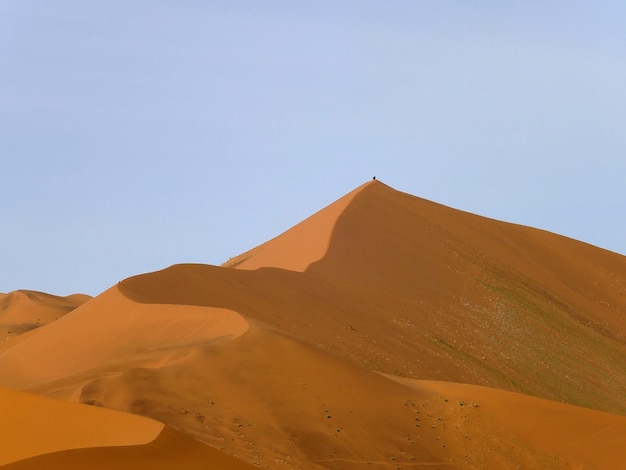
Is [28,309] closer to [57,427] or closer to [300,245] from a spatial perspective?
[300,245]

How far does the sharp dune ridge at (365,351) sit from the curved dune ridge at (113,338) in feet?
0.19

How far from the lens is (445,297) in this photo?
123ft

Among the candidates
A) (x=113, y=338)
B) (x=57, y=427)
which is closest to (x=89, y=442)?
(x=57, y=427)

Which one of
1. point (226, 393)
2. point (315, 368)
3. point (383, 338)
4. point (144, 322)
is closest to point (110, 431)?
point (226, 393)

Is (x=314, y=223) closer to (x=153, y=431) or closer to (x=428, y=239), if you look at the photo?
(x=428, y=239)

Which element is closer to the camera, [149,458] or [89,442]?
[149,458]

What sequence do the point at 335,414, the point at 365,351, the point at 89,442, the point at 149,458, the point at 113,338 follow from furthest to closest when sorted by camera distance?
the point at 365,351 < the point at 113,338 < the point at 335,414 < the point at 89,442 < the point at 149,458

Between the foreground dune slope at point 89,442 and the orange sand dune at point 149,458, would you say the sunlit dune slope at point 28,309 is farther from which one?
the orange sand dune at point 149,458

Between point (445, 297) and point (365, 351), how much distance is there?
889cm

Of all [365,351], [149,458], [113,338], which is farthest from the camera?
[365,351]

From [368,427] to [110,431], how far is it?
7969 millimetres

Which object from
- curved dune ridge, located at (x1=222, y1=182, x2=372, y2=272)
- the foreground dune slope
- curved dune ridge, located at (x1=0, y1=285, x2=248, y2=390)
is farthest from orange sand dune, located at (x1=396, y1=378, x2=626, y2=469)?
curved dune ridge, located at (x1=222, y1=182, x2=372, y2=272)

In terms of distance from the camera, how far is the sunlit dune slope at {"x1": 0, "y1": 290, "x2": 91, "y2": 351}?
50219 mm

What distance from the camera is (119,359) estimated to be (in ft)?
79.3
